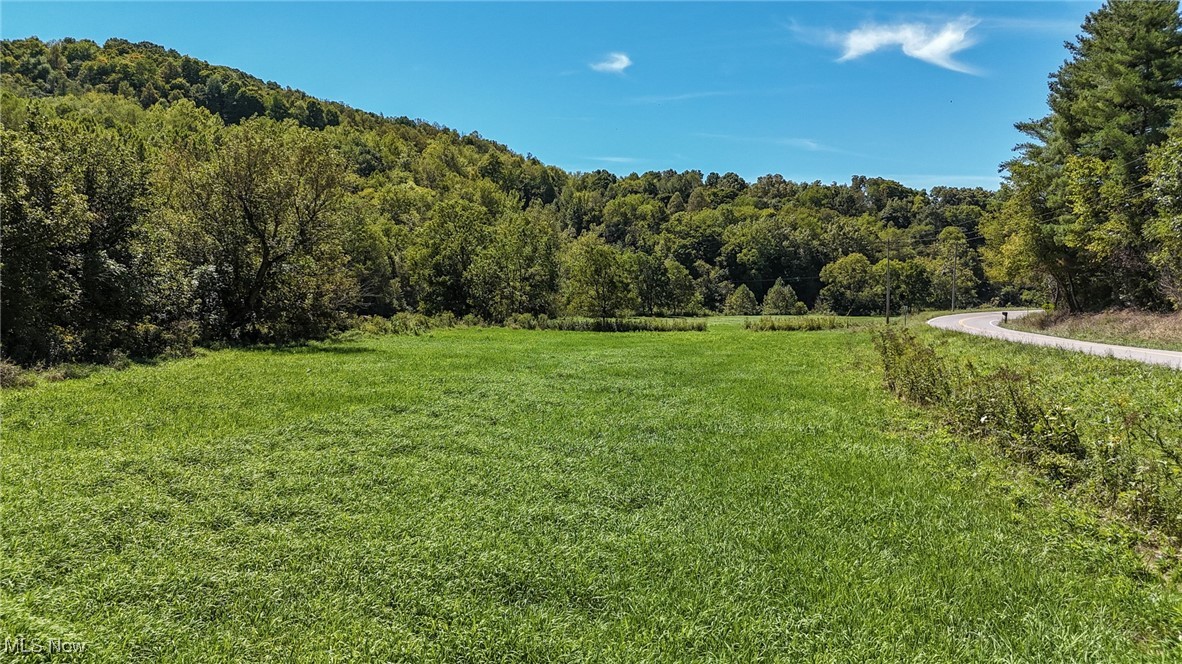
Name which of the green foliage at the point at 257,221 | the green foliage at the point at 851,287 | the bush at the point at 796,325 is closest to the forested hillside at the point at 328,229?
the green foliage at the point at 257,221

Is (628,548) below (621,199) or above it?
below

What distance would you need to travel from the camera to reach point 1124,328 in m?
25.3

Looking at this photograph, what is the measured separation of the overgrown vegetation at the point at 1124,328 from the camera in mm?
21359

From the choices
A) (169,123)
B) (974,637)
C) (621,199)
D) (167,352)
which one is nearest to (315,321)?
(167,352)

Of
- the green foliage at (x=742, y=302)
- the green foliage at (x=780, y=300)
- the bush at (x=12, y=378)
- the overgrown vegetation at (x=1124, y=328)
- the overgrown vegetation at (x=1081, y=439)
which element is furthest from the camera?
the green foliage at (x=742, y=302)

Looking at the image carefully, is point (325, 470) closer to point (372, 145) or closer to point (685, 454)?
point (685, 454)

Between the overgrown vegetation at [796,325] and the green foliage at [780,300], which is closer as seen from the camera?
the overgrown vegetation at [796,325]

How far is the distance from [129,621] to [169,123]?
8734 cm

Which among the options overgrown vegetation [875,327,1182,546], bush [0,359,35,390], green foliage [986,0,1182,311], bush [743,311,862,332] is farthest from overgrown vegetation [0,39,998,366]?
green foliage [986,0,1182,311]

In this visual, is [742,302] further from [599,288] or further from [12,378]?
[12,378]

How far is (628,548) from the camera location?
511 centimetres

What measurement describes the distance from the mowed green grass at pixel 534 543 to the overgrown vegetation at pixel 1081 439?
555 millimetres

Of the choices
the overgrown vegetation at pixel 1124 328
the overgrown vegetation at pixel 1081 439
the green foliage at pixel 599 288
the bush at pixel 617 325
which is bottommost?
the bush at pixel 617 325

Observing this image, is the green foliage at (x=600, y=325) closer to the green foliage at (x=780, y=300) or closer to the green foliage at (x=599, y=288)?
the green foliage at (x=599, y=288)
